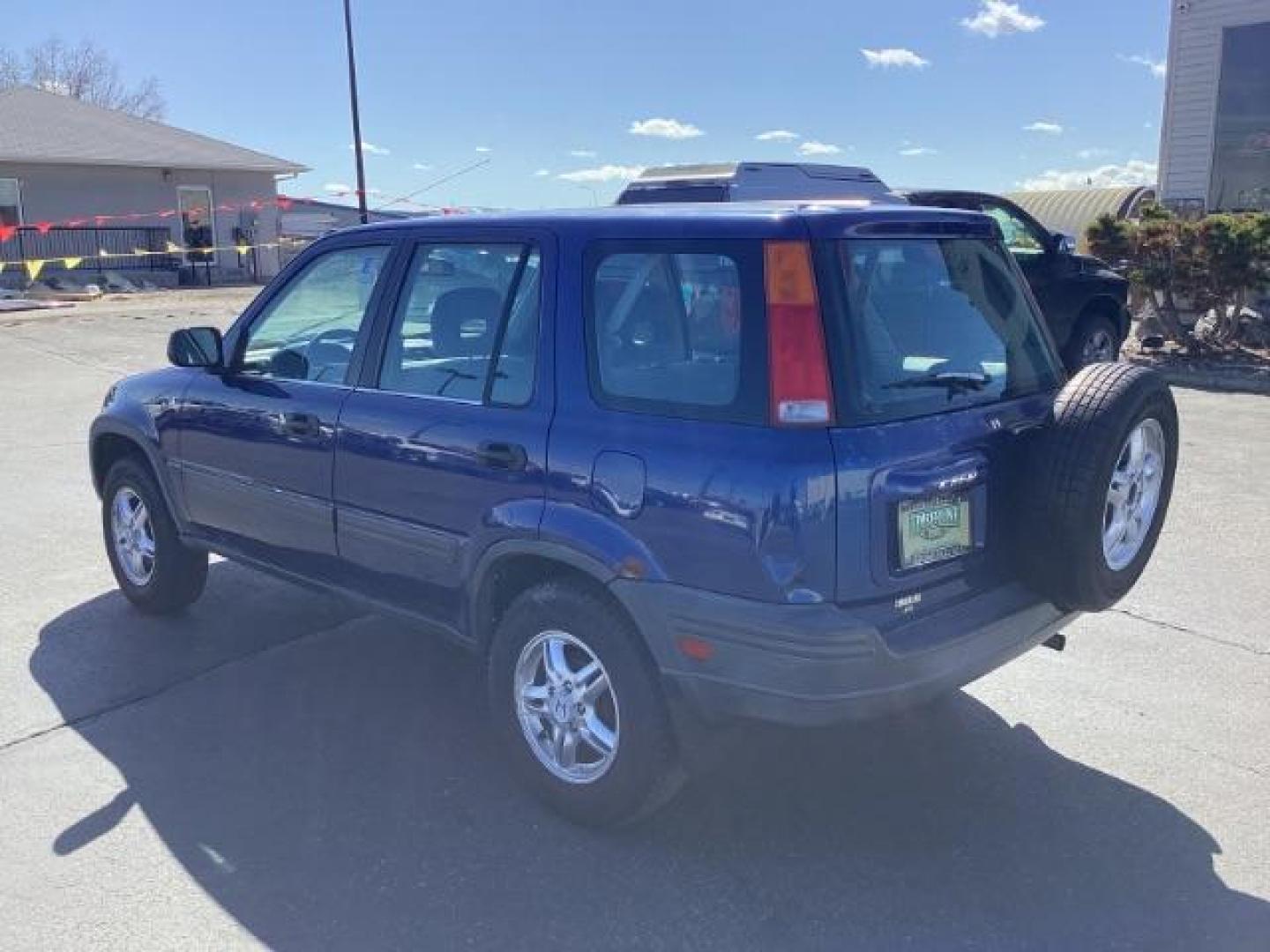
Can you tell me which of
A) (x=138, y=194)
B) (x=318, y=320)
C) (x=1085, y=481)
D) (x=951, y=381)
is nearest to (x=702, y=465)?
(x=951, y=381)

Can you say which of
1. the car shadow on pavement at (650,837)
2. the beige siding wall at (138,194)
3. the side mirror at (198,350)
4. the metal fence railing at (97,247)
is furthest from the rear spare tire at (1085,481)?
the beige siding wall at (138,194)

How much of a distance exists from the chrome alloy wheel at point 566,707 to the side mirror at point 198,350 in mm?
2001

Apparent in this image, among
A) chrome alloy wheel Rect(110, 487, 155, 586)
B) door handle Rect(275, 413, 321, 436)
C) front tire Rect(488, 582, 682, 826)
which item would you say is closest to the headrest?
door handle Rect(275, 413, 321, 436)

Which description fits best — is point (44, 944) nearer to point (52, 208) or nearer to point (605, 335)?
point (605, 335)

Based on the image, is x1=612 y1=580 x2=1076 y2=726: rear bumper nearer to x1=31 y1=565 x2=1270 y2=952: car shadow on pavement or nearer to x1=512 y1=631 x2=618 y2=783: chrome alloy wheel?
x1=512 y1=631 x2=618 y2=783: chrome alloy wheel

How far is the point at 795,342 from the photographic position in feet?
9.68

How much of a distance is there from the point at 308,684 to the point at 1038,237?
29.4 feet

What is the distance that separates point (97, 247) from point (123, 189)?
1902mm

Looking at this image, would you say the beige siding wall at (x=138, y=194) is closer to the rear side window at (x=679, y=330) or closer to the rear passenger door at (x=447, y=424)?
the rear passenger door at (x=447, y=424)

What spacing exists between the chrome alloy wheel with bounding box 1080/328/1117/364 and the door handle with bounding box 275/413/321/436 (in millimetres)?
8890

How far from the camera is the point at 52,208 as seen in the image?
87.1 feet

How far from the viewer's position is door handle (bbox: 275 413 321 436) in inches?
163

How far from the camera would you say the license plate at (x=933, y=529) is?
3037 mm

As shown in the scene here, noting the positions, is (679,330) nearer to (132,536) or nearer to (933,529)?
(933,529)
